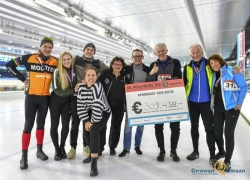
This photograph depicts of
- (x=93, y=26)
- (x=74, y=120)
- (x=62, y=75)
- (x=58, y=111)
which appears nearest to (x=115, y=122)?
(x=74, y=120)

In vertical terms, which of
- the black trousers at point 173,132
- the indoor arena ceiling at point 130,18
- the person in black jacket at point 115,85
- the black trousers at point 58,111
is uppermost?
the indoor arena ceiling at point 130,18

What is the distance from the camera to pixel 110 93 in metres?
2.59

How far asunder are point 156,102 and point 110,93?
607 millimetres

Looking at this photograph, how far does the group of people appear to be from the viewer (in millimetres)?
2264

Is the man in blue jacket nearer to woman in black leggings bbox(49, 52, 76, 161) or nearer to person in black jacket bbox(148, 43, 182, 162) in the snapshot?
person in black jacket bbox(148, 43, 182, 162)

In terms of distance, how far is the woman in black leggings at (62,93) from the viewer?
248 centimetres

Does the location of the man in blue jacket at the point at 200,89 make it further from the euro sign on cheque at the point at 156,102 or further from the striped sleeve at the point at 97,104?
the striped sleeve at the point at 97,104

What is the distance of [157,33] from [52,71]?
28.5 feet

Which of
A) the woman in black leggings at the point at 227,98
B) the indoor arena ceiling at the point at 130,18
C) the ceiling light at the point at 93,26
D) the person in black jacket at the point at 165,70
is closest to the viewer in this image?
the woman in black leggings at the point at 227,98

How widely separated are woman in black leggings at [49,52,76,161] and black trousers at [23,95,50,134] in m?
0.10

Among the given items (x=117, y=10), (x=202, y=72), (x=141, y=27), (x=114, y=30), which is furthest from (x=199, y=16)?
(x=202, y=72)

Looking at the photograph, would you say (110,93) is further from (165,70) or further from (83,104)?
(165,70)

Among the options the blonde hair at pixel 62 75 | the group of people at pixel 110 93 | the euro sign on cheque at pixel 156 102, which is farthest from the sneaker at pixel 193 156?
the blonde hair at pixel 62 75

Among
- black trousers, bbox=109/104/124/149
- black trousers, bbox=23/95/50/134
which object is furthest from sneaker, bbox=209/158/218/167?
black trousers, bbox=23/95/50/134
